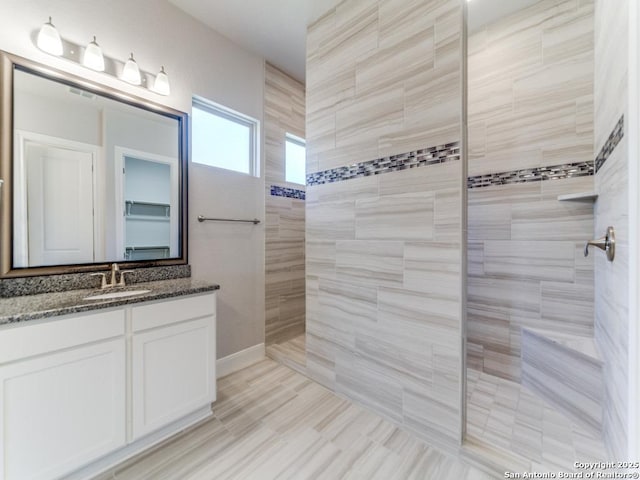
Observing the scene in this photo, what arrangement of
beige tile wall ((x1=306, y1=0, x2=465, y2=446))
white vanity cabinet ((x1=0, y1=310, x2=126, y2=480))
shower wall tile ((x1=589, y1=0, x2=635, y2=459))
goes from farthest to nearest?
beige tile wall ((x1=306, y1=0, x2=465, y2=446))
white vanity cabinet ((x1=0, y1=310, x2=126, y2=480))
shower wall tile ((x1=589, y1=0, x2=635, y2=459))

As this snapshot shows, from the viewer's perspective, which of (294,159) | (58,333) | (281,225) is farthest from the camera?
(294,159)

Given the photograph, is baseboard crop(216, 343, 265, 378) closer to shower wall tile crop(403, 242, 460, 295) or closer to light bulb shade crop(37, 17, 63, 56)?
shower wall tile crop(403, 242, 460, 295)

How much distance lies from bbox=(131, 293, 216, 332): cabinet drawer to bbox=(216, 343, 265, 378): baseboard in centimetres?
80

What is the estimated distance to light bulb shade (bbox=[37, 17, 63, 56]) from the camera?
4.75 ft

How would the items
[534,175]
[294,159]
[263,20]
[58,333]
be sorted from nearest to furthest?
[58,333]
[534,175]
[263,20]
[294,159]

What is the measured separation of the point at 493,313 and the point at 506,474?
3.82ft

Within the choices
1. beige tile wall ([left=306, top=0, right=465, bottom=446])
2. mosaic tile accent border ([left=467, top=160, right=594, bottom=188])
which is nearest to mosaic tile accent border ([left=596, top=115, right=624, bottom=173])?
mosaic tile accent border ([left=467, top=160, right=594, bottom=188])

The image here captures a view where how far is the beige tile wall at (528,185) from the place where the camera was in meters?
1.86

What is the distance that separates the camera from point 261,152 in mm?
2576

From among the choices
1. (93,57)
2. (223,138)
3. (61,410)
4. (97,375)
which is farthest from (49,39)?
(61,410)

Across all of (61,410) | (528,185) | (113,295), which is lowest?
(61,410)

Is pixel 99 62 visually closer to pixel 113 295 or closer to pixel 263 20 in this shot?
pixel 263 20

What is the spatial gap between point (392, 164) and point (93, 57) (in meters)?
1.87

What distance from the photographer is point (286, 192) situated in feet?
9.23
